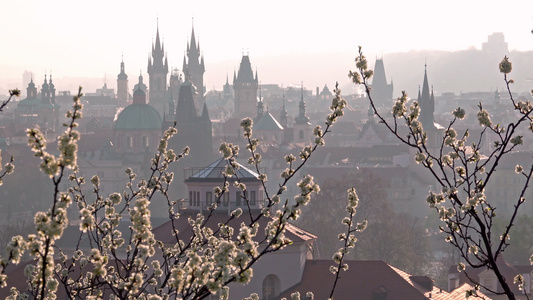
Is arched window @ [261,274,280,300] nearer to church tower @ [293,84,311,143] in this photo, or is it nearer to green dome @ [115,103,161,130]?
green dome @ [115,103,161,130]

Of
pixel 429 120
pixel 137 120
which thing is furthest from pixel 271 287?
pixel 137 120

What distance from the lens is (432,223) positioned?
4788 inches

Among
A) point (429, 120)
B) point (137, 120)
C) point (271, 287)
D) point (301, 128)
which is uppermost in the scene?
point (429, 120)

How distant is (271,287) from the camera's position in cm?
4825

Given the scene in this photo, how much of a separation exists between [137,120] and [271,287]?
422 ft

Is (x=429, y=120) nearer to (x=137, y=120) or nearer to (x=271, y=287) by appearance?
(x=137, y=120)

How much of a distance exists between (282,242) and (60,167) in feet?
9.34

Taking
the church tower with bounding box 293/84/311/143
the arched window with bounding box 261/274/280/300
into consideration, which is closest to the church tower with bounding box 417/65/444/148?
the church tower with bounding box 293/84/311/143

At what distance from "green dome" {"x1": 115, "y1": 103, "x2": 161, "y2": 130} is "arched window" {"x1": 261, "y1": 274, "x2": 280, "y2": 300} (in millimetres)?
127252

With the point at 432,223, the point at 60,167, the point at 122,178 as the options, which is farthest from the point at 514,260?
the point at 122,178

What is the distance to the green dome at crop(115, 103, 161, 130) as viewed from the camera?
17525cm

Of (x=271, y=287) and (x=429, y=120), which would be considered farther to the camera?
(x=429, y=120)

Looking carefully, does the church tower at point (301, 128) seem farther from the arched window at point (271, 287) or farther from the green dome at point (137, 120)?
the arched window at point (271, 287)

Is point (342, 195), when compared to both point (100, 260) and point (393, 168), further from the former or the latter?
point (100, 260)
